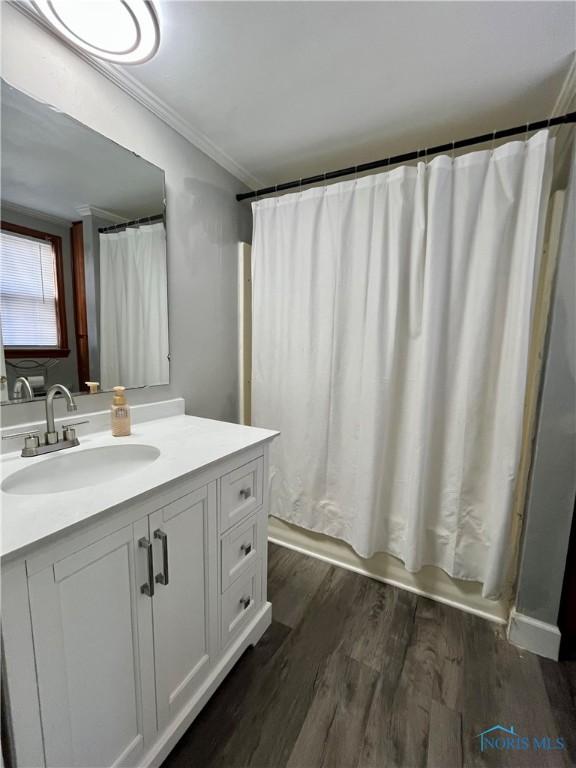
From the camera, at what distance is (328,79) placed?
1.20 metres

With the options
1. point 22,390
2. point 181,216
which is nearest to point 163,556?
point 22,390

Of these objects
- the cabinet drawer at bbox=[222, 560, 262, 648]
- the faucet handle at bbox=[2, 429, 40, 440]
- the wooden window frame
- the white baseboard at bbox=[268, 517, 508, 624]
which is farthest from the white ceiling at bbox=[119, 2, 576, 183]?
the white baseboard at bbox=[268, 517, 508, 624]

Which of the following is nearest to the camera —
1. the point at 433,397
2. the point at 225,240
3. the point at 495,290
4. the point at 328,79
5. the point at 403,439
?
the point at 328,79

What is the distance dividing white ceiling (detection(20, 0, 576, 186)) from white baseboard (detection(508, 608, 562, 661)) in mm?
2131

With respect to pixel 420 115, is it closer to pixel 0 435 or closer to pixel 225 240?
pixel 225 240

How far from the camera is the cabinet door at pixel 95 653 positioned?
63cm

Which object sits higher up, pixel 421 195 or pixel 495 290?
pixel 421 195

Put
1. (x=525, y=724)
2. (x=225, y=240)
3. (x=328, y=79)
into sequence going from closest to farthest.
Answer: (x=525, y=724)
(x=328, y=79)
(x=225, y=240)

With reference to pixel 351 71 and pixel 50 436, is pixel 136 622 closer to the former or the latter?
pixel 50 436

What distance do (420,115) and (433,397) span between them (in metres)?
1.24

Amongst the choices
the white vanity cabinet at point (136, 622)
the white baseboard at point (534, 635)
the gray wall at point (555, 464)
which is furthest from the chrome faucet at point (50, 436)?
the white baseboard at point (534, 635)

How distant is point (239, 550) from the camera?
46.3 inches

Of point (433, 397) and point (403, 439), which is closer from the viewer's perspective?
point (433, 397)

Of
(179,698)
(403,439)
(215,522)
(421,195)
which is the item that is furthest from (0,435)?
(421,195)
